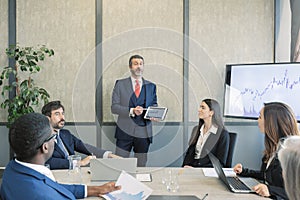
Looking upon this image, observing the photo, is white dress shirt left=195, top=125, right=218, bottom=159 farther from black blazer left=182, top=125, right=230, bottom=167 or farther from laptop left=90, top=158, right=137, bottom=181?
laptop left=90, top=158, right=137, bottom=181

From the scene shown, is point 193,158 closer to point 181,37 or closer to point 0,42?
point 181,37

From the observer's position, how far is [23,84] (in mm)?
4836

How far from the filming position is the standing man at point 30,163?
1.75 meters

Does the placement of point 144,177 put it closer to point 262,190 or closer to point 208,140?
point 262,190

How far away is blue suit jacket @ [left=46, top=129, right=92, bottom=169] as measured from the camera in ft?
10.5

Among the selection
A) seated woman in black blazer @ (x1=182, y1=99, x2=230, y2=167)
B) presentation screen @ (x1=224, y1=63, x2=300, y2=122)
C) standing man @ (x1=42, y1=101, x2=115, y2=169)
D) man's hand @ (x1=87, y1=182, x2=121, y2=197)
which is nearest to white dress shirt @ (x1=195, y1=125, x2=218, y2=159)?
seated woman in black blazer @ (x1=182, y1=99, x2=230, y2=167)

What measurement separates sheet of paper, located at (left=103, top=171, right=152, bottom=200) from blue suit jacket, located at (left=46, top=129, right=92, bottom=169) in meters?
0.92

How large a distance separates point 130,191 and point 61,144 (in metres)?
1.21

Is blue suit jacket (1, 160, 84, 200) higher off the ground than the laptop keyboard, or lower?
higher

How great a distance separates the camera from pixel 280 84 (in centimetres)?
438

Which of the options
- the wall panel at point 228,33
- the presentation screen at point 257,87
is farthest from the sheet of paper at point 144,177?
the wall panel at point 228,33

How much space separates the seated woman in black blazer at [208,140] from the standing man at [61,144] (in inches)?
29.6

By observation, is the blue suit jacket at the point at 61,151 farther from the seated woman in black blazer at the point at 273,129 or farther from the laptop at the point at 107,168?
the seated woman in black blazer at the point at 273,129

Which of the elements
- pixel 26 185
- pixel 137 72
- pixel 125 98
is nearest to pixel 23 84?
pixel 125 98
